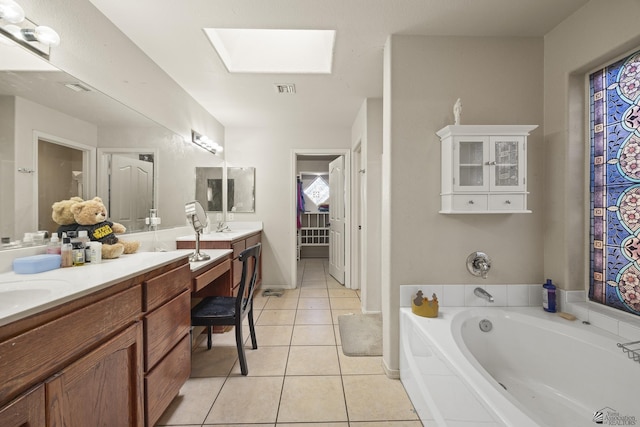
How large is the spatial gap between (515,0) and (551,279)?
1.72 metres

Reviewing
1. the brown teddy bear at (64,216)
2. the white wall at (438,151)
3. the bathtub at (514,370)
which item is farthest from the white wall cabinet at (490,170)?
the brown teddy bear at (64,216)

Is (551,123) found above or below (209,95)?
below

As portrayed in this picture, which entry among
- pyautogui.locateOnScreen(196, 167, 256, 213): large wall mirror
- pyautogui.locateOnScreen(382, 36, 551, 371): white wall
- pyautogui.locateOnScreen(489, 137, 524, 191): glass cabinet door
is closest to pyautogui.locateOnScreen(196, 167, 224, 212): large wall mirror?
pyautogui.locateOnScreen(196, 167, 256, 213): large wall mirror

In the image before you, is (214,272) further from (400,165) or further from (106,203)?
(400,165)

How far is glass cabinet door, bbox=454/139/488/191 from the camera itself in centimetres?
167

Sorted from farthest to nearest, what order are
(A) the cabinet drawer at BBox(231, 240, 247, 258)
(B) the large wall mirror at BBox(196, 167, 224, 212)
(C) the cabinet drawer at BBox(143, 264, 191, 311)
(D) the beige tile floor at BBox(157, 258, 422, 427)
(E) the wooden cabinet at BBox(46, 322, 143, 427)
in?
(B) the large wall mirror at BBox(196, 167, 224, 212)
(A) the cabinet drawer at BBox(231, 240, 247, 258)
(D) the beige tile floor at BBox(157, 258, 422, 427)
(C) the cabinet drawer at BBox(143, 264, 191, 311)
(E) the wooden cabinet at BBox(46, 322, 143, 427)

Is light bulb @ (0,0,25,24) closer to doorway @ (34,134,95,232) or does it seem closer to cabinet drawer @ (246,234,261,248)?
doorway @ (34,134,95,232)

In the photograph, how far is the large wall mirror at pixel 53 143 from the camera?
3.78 ft

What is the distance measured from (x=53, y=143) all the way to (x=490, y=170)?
2.44 m

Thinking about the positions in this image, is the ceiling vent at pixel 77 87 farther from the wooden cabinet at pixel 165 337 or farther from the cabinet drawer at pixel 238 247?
the cabinet drawer at pixel 238 247

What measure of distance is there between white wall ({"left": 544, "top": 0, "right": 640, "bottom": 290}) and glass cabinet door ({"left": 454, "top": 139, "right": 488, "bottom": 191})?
0.50m

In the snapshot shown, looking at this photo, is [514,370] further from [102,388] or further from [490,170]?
[102,388]

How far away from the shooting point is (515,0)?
1502 mm

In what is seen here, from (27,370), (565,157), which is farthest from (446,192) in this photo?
(27,370)
